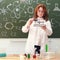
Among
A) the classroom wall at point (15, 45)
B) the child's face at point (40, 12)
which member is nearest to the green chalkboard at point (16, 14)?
the classroom wall at point (15, 45)

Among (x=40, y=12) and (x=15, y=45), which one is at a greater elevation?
(x=40, y=12)

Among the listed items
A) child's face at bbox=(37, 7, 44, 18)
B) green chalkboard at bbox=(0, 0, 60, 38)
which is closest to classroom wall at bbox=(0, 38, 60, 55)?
green chalkboard at bbox=(0, 0, 60, 38)

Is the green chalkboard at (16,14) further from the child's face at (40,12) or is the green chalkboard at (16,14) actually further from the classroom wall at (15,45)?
the child's face at (40,12)

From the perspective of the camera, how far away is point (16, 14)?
11.5ft

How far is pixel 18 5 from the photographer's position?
3.49 meters

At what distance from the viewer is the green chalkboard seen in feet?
11.4

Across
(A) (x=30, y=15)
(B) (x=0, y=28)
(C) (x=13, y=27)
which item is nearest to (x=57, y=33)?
(A) (x=30, y=15)

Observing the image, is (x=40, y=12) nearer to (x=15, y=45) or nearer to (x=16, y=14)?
(x=16, y=14)

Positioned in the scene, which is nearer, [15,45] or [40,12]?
[40,12]

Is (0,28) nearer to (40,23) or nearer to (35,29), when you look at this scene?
(35,29)

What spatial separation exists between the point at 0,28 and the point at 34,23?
1026mm

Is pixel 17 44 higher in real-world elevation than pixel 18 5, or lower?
lower

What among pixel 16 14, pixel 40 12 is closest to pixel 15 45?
pixel 16 14

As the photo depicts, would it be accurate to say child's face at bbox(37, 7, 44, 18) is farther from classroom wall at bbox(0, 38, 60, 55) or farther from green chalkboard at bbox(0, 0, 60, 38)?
classroom wall at bbox(0, 38, 60, 55)
